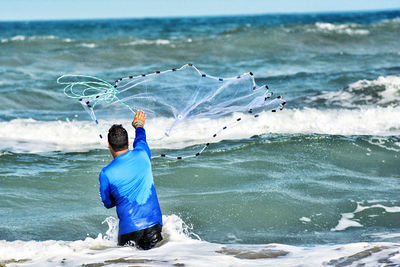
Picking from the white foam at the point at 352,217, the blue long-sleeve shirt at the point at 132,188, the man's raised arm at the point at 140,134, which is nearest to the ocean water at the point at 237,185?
the white foam at the point at 352,217

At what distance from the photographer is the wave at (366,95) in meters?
14.7

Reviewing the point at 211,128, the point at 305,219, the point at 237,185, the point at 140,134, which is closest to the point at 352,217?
the point at 305,219

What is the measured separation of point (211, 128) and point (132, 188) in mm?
7034

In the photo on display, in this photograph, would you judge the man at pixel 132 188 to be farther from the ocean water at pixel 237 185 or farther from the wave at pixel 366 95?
the wave at pixel 366 95

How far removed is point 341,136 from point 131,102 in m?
4.51

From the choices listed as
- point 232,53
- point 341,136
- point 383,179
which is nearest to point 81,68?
point 232,53

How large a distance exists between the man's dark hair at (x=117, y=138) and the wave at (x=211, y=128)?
18.5 ft

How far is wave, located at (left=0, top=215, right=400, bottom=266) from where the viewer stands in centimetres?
502

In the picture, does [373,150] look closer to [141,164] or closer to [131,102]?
[131,102]

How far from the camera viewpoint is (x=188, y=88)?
36.1 ft

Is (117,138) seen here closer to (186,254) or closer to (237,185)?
(186,254)

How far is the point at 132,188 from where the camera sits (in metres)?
4.95

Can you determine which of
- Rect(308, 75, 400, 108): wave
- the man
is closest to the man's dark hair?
the man

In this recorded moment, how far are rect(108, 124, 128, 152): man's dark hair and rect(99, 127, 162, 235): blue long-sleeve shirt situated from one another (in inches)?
3.1
